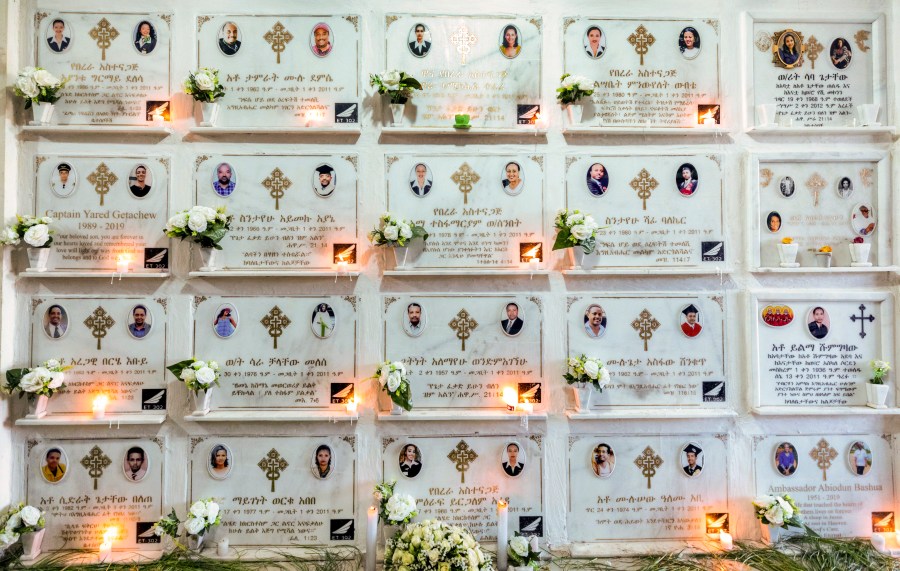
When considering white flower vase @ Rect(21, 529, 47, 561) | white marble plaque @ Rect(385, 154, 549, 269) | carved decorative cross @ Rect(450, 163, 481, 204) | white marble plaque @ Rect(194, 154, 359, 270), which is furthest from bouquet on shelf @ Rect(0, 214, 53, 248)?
carved decorative cross @ Rect(450, 163, 481, 204)

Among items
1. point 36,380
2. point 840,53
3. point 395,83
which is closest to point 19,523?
point 36,380

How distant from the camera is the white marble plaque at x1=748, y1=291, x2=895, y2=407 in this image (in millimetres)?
3557

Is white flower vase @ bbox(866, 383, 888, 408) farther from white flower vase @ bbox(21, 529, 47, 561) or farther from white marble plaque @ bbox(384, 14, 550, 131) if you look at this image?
white flower vase @ bbox(21, 529, 47, 561)

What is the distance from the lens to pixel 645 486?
11.6 feet

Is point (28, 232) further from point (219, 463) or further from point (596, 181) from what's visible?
point (596, 181)

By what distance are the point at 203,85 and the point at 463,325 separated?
234 centimetres

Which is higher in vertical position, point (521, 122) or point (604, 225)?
point (521, 122)

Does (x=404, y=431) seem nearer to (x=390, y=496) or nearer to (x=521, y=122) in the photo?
(x=390, y=496)

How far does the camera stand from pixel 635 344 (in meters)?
3.57

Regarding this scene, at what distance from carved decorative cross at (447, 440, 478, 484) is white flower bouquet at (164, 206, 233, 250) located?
82.7 inches

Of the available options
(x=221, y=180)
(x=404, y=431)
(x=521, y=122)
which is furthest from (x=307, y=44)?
(x=404, y=431)

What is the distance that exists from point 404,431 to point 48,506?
241cm

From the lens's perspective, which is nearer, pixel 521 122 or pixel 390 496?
pixel 390 496

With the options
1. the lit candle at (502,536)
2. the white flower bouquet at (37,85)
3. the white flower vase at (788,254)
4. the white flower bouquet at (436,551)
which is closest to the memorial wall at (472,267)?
the white flower vase at (788,254)
